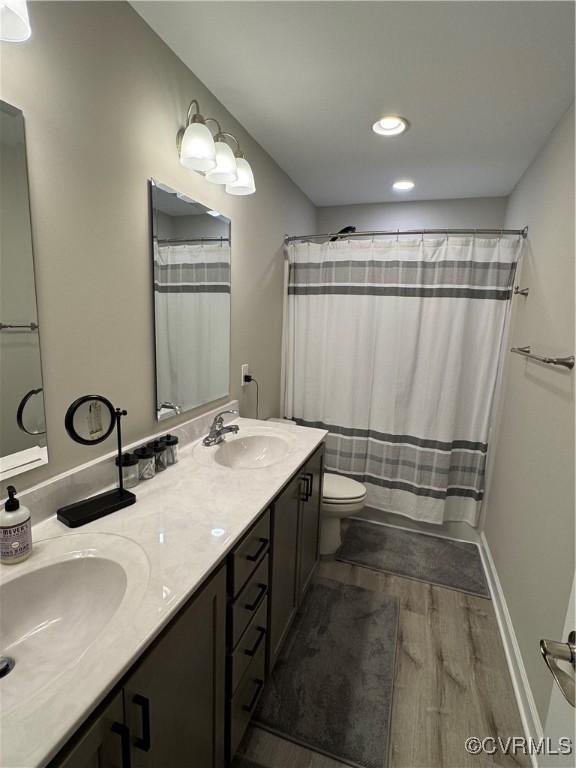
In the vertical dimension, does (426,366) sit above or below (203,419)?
above

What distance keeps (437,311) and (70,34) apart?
212 centimetres

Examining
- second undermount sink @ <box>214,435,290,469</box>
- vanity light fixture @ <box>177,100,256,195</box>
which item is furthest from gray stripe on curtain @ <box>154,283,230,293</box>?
second undermount sink @ <box>214,435,290,469</box>

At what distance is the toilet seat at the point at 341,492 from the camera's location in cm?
219

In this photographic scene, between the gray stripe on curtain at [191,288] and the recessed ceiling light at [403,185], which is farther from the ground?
the recessed ceiling light at [403,185]

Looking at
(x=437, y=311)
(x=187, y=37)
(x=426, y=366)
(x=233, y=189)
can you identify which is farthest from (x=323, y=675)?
(x=187, y=37)

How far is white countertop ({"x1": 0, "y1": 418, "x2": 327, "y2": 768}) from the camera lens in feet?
1.79

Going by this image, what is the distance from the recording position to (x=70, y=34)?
3.42ft

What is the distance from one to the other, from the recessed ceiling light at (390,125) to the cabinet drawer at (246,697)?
2.38 metres

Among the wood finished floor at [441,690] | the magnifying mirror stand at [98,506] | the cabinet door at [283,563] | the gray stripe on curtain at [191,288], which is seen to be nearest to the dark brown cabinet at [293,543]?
the cabinet door at [283,563]

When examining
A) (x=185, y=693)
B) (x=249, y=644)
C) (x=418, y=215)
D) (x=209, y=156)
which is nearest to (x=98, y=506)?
(x=185, y=693)

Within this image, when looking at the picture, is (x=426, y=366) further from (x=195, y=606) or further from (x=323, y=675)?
(x=195, y=606)

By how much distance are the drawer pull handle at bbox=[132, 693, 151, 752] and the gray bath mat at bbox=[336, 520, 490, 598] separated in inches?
70.4

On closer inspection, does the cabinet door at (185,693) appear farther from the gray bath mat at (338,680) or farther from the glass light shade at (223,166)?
the glass light shade at (223,166)

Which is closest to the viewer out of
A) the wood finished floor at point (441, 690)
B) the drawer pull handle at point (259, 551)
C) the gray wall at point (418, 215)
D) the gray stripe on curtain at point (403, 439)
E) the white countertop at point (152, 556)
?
the white countertop at point (152, 556)
